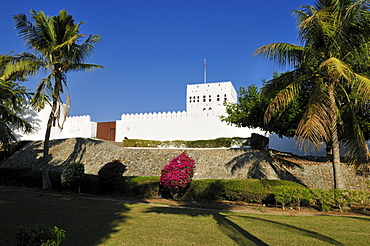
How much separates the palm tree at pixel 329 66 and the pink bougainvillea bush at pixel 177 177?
476cm

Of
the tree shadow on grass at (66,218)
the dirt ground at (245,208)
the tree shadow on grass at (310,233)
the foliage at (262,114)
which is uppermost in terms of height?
the foliage at (262,114)

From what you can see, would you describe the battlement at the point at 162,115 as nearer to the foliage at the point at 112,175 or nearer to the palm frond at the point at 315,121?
the foliage at the point at 112,175

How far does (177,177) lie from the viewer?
1227 centimetres

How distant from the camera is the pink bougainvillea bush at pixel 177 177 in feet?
40.4

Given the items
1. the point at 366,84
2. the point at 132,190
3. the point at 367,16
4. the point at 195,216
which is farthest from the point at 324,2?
the point at 132,190

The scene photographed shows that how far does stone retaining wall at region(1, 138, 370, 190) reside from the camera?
1529cm

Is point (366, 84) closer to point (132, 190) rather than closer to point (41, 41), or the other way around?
point (132, 190)

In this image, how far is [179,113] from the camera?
31.0 metres

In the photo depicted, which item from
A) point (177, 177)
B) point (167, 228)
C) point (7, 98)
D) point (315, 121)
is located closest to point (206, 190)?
point (177, 177)

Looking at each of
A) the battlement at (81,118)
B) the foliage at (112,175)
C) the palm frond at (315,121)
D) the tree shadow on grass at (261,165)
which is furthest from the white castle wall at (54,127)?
the palm frond at (315,121)

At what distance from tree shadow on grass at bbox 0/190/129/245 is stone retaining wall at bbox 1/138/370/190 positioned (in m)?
8.55

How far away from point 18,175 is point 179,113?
709 inches

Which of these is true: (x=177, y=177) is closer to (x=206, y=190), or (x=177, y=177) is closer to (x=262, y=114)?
(x=206, y=190)

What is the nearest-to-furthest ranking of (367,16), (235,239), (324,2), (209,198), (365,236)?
(235,239) < (365,236) < (367,16) < (324,2) < (209,198)
